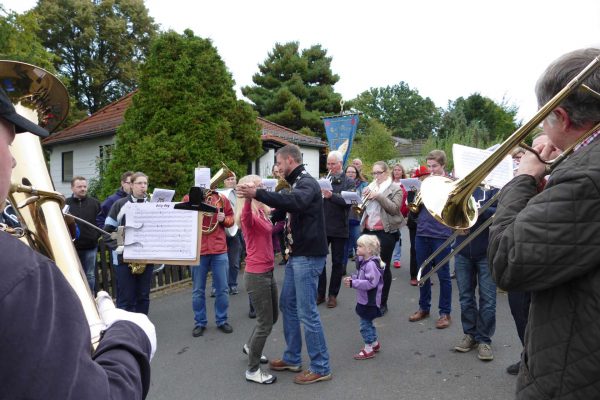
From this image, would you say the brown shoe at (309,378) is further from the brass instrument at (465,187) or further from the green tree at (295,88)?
the green tree at (295,88)

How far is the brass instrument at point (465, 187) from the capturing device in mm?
1371

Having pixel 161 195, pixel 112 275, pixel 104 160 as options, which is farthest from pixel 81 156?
pixel 161 195

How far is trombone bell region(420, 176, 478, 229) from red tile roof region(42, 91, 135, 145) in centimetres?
1429

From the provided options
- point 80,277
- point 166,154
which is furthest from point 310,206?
point 166,154

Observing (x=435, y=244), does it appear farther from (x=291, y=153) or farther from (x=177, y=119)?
(x=177, y=119)

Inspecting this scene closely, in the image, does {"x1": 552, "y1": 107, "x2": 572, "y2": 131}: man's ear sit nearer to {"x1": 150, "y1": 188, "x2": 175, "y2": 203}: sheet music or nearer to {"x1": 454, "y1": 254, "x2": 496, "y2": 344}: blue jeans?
{"x1": 454, "y1": 254, "x2": 496, "y2": 344}: blue jeans

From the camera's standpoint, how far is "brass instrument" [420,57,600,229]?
1.37 m

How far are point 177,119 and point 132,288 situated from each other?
5293 millimetres

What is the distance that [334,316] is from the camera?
5480 millimetres

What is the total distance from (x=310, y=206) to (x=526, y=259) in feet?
8.41

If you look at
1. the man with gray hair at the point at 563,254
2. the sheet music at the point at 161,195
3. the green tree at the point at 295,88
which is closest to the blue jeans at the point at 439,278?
the sheet music at the point at 161,195

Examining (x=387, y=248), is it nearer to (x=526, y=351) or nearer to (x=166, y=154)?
(x=526, y=351)

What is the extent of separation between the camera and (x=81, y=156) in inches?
656

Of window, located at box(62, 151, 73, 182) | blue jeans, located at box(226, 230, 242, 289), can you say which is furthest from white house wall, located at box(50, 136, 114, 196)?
blue jeans, located at box(226, 230, 242, 289)
